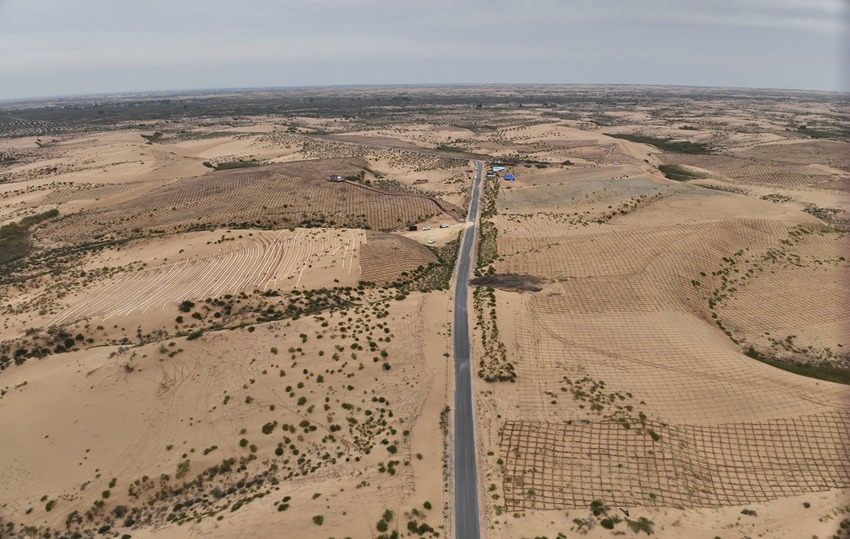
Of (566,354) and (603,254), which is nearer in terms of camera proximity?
(566,354)

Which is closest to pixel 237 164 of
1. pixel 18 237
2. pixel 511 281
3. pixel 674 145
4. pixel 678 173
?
pixel 18 237

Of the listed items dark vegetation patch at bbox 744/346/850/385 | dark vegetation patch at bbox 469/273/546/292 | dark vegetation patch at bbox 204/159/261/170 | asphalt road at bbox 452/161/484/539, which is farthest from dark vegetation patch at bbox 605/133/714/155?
dark vegetation patch at bbox 204/159/261/170

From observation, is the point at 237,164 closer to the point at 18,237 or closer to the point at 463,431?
the point at 18,237

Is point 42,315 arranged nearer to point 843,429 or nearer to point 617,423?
point 617,423

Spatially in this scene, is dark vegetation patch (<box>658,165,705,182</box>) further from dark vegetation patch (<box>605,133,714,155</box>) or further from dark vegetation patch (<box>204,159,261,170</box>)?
dark vegetation patch (<box>204,159,261,170</box>)

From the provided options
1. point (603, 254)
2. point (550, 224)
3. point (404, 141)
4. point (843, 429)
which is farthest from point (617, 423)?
point (404, 141)

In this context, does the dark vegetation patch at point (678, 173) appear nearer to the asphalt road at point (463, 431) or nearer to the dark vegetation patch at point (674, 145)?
the dark vegetation patch at point (674, 145)

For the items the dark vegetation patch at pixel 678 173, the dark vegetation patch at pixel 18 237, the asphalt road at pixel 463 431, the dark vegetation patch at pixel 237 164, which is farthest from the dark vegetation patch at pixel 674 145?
the dark vegetation patch at pixel 18 237
